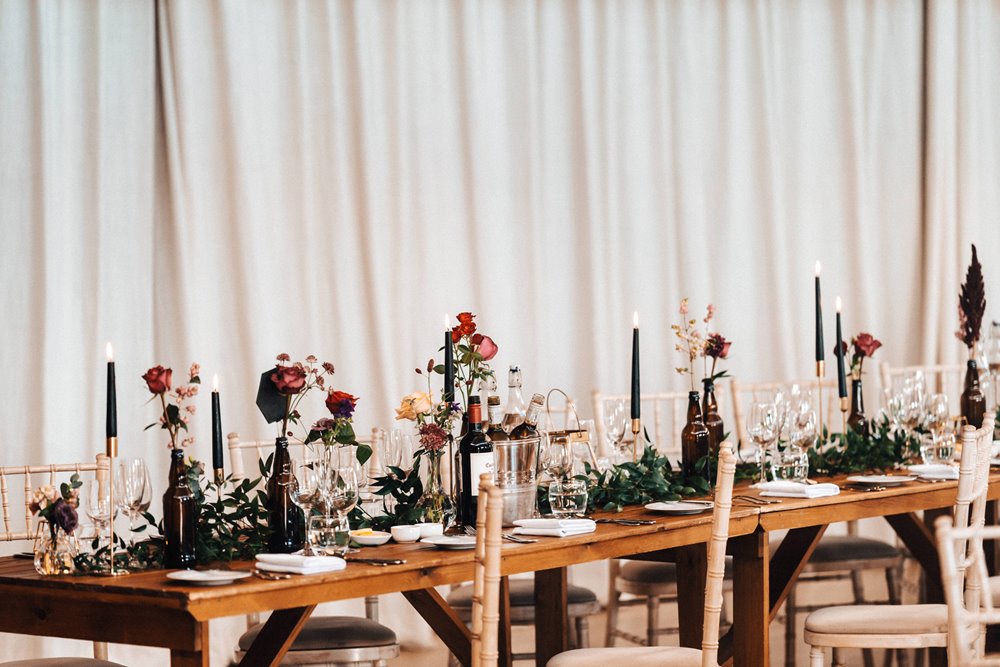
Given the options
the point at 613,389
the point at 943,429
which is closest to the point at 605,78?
the point at 613,389

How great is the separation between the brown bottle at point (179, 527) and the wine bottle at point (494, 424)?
0.69 metres

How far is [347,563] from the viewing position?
2354mm

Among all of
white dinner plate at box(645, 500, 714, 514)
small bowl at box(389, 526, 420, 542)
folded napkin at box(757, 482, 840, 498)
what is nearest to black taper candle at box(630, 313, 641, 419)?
white dinner plate at box(645, 500, 714, 514)

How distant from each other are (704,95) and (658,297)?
3.22ft

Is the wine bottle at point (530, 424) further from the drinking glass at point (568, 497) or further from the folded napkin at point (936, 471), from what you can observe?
the folded napkin at point (936, 471)

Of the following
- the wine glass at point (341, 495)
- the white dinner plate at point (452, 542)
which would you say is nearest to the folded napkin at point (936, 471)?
the white dinner plate at point (452, 542)

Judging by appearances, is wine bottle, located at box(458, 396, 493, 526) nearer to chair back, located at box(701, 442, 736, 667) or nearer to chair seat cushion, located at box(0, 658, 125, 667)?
chair back, located at box(701, 442, 736, 667)

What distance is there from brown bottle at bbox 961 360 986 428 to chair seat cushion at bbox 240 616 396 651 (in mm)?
2093

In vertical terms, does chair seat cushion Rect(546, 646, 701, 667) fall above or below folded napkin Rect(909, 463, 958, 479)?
below

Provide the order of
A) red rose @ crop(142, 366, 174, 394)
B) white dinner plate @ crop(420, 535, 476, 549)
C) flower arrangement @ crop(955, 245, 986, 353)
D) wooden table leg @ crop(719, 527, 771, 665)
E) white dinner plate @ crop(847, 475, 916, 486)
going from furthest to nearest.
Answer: flower arrangement @ crop(955, 245, 986, 353)
white dinner plate @ crop(847, 475, 916, 486)
wooden table leg @ crop(719, 527, 771, 665)
white dinner plate @ crop(420, 535, 476, 549)
red rose @ crop(142, 366, 174, 394)

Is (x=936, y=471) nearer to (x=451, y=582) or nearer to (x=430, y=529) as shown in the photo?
(x=430, y=529)

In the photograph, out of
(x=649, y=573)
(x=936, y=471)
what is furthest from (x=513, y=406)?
(x=936, y=471)

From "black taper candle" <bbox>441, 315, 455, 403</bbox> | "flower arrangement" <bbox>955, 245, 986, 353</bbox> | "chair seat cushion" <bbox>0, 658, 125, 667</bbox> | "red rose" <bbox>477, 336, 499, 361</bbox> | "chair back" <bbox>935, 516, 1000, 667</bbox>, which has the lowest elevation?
"chair seat cushion" <bbox>0, 658, 125, 667</bbox>

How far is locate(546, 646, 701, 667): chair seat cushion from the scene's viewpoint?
2.67 metres
